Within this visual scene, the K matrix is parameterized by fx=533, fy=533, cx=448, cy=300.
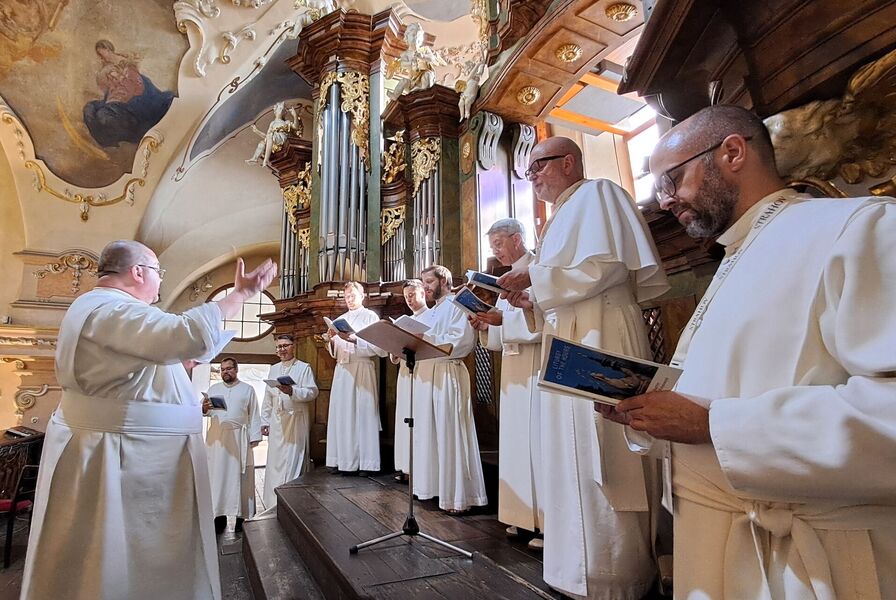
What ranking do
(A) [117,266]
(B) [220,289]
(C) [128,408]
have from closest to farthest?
(C) [128,408] → (A) [117,266] → (B) [220,289]

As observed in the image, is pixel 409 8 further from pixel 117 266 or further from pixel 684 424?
pixel 684 424

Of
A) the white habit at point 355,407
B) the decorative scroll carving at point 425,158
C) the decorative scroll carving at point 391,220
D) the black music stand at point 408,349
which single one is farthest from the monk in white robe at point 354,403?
the black music stand at point 408,349

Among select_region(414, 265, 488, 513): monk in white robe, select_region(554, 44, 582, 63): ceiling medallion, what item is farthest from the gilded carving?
select_region(414, 265, 488, 513): monk in white robe

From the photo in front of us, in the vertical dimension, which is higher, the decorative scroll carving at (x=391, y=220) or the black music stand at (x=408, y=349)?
the decorative scroll carving at (x=391, y=220)

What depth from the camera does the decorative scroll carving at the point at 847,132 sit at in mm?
1347

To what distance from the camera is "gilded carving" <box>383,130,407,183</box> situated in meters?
6.87

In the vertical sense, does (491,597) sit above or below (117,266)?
below

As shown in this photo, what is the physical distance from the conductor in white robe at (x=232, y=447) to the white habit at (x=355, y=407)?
132cm

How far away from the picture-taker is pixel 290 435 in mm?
6141

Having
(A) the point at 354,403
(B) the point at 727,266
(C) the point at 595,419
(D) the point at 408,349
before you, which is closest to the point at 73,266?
(A) the point at 354,403

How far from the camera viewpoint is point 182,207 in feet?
35.0

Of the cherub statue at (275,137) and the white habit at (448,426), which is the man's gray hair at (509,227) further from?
the cherub statue at (275,137)

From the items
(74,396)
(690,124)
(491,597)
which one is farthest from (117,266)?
(690,124)

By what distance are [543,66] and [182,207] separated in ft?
27.3
